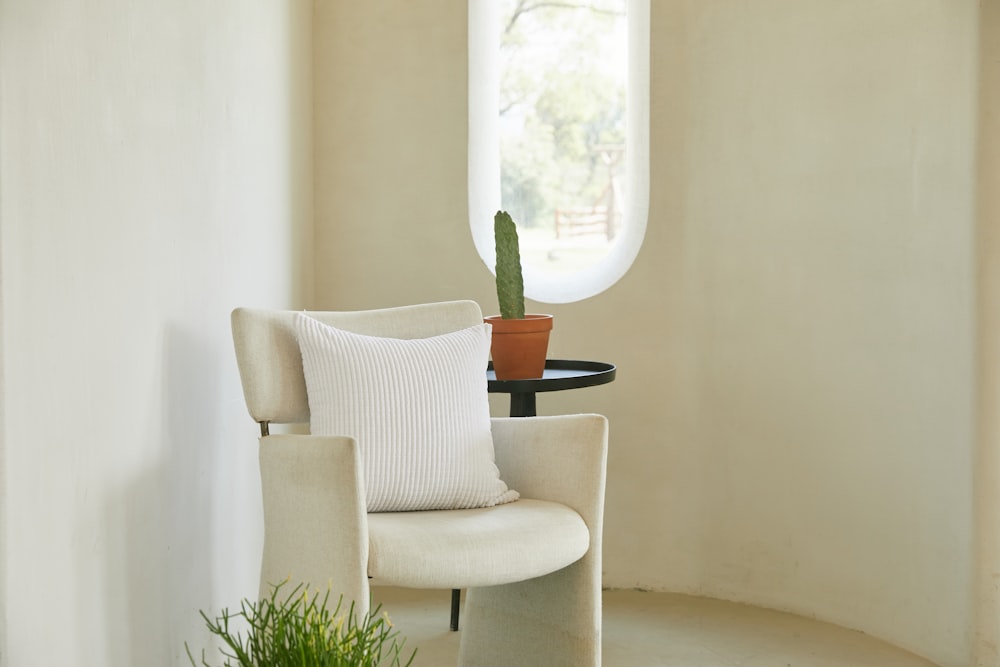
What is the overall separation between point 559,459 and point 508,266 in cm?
61

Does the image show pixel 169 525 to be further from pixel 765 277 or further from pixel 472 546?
pixel 765 277

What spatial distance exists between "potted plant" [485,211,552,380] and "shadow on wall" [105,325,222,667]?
0.70 m

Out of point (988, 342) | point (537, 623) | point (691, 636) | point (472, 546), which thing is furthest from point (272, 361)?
point (988, 342)

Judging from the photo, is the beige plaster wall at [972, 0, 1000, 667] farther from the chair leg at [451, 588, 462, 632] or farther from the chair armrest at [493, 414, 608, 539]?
the chair leg at [451, 588, 462, 632]

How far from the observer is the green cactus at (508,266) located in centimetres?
266

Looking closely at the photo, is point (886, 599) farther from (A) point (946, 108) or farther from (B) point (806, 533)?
(A) point (946, 108)

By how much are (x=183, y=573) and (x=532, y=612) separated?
72cm

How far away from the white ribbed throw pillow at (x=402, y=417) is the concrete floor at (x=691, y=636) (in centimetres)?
65

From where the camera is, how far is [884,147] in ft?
9.43

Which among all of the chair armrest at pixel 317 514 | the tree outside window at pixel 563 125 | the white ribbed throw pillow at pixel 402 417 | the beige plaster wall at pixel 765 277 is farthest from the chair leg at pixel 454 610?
the tree outside window at pixel 563 125

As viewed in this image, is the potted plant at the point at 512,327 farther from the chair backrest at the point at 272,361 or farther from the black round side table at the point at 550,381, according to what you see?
the chair backrest at the point at 272,361

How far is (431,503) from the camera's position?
2.20m

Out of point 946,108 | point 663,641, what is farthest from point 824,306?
point 663,641

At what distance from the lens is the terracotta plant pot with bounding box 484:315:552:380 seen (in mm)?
2643
